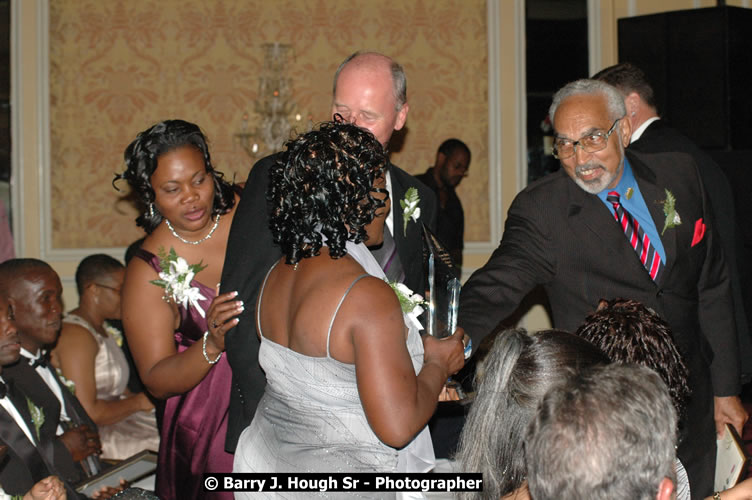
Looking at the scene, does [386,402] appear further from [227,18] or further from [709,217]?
[227,18]

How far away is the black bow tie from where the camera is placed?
12.0 ft

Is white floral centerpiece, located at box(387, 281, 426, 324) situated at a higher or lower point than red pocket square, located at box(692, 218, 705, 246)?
lower

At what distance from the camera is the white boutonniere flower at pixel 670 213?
2.80m

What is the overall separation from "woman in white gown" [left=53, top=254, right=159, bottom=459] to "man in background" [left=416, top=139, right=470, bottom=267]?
3.17m

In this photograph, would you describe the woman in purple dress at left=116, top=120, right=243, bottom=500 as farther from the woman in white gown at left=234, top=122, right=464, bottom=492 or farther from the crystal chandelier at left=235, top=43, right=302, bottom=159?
the crystal chandelier at left=235, top=43, right=302, bottom=159

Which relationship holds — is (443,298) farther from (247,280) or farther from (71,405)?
(71,405)

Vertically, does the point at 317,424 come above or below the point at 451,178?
below

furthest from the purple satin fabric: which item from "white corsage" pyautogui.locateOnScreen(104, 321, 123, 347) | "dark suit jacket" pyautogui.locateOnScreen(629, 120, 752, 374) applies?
"dark suit jacket" pyautogui.locateOnScreen(629, 120, 752, 374)

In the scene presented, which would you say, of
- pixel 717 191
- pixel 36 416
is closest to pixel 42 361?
pixel 36 416

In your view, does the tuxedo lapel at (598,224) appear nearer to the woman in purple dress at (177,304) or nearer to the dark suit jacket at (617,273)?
the dark suit jacket at (617,273)

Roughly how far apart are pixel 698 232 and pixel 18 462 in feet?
7.66

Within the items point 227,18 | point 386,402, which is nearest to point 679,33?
point 227,18

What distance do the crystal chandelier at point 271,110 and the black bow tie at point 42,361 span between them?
3.48 meters

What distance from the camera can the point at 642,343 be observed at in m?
1.97
